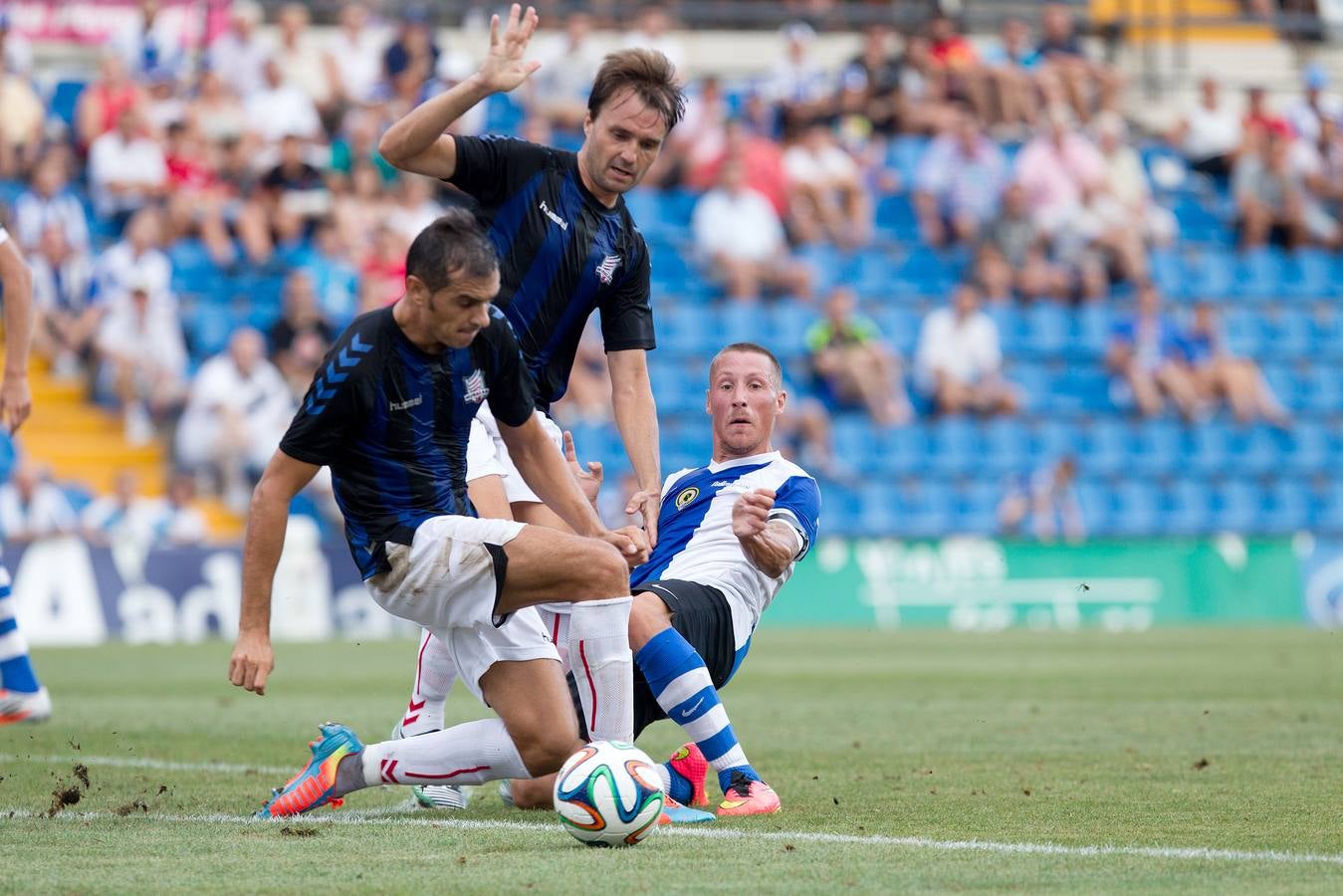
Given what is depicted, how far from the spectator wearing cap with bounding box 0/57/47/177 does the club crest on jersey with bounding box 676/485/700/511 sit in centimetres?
1411

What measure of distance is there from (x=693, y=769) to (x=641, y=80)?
2421mm

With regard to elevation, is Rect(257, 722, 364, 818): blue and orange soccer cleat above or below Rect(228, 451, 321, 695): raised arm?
below

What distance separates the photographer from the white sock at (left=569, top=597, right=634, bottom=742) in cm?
611

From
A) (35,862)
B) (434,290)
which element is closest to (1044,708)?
(434,290)

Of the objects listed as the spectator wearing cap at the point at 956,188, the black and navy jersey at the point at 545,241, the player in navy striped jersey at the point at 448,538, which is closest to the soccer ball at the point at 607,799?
the player in navy striped jersey at the point at 448,538

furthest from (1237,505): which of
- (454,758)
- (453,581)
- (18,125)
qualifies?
(453,581)

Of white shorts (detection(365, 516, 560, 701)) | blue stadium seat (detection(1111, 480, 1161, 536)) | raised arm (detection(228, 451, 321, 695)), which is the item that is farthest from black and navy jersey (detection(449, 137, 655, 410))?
blue stadium seat (detection(1111, 480, 1161, 536))

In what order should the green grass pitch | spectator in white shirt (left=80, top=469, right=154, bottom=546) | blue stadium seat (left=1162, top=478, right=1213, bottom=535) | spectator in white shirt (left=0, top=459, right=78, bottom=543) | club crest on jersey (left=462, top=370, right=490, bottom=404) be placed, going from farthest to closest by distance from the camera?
blue stadium seat (left=1162, top=478, right=1213, bottom=535) < spectator in white shirt (left=80, top=469, right=154, bottom=546) < spectator in white shirt (left=0, top=459, right=78, bottom=543) < club crest on jersey (left=462, top=370, right=490, bottom=404) < the green grass pitch

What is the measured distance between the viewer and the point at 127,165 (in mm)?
19531

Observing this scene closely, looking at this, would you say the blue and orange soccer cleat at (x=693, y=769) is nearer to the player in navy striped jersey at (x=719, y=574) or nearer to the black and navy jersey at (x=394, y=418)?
the player in navy striped jersey at (x=719, y=574)

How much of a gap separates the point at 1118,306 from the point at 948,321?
282cm

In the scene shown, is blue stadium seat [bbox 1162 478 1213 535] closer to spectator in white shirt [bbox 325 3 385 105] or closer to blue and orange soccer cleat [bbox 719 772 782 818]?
spectator in white shirt [bbox 325 3 385 105]

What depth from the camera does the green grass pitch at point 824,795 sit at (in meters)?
4.96

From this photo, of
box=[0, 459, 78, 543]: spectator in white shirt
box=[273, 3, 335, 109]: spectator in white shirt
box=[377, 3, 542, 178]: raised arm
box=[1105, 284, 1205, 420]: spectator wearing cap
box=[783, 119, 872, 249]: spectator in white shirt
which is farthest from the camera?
box=[783, 119, 872, 249]: spectator in white shirt
